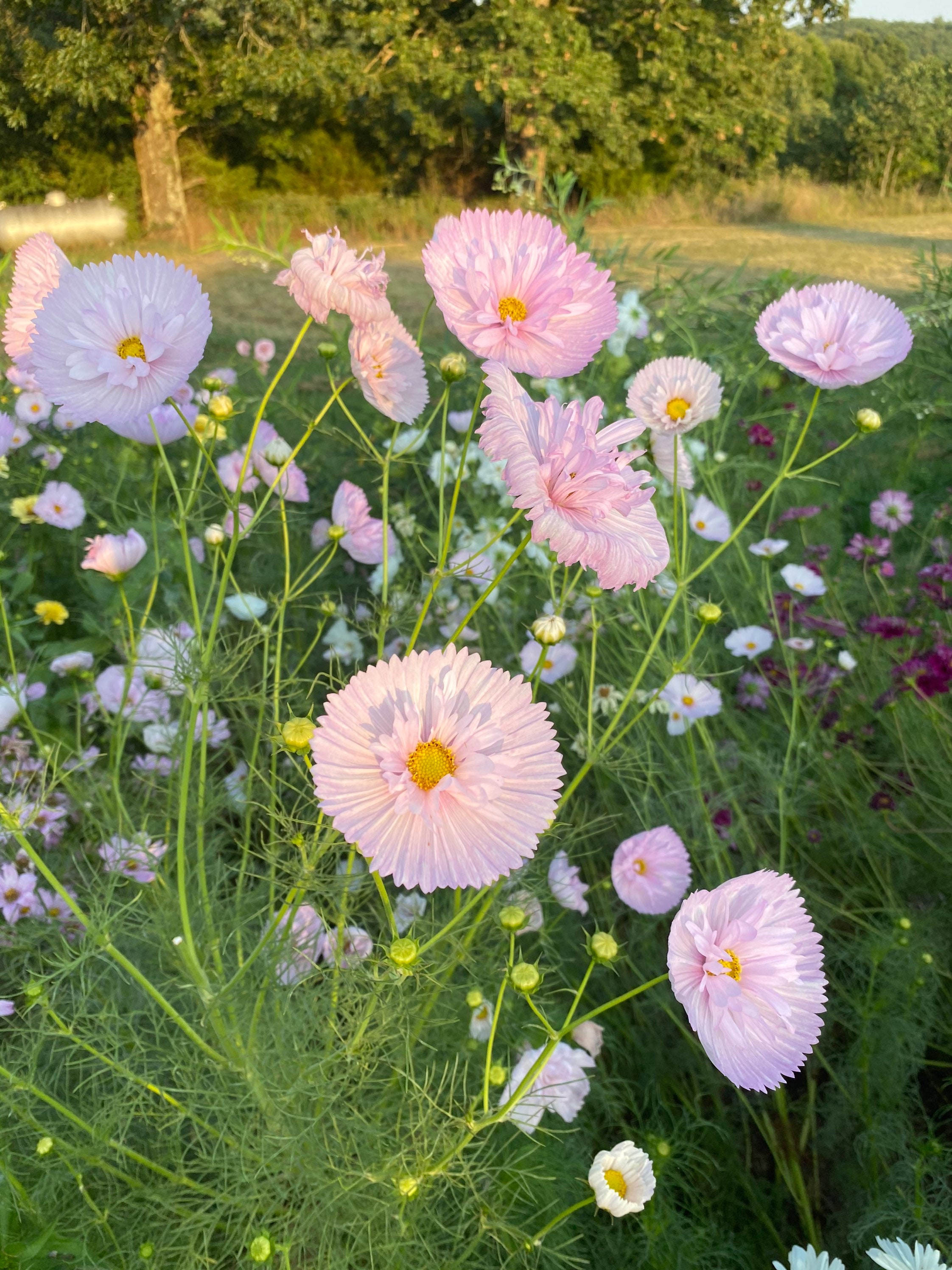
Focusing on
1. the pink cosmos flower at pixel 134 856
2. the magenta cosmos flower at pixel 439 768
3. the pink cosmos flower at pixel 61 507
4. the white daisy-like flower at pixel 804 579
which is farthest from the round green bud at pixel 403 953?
the white daisy-like flower at pixel 804 579

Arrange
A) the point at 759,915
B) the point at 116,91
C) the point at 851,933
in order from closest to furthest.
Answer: the point at 759,915 → the point at 851,933 → the point at 116,91

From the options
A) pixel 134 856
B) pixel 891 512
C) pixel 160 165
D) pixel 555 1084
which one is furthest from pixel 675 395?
pixel 160 165

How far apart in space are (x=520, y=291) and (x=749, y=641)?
0.94 m

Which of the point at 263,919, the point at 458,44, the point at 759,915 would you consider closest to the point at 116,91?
the point at 458,44

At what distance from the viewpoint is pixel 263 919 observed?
1005 millimetres

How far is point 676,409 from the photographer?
831 mm

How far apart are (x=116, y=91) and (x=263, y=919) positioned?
800cm

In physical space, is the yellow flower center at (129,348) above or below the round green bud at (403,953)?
above

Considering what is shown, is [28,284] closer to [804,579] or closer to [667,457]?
[667,457]

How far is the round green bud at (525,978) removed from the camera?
53 cm

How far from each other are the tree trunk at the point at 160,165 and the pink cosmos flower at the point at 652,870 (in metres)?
8.61

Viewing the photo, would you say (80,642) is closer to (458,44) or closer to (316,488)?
(316,488)

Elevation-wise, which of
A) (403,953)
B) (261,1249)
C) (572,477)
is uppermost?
(572,477)

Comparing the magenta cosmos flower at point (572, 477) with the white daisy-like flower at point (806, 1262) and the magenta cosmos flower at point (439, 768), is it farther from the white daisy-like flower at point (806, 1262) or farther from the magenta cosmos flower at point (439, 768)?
the white daisy-like flower at point (806, 1262)
